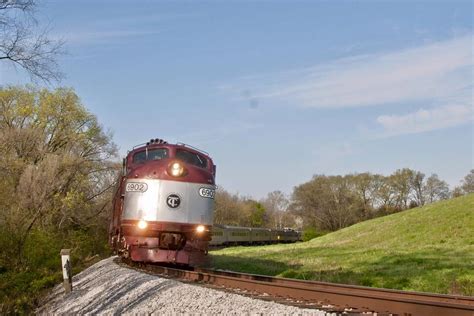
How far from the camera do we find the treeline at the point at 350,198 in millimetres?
88812

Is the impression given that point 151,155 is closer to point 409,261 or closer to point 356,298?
point 409,261

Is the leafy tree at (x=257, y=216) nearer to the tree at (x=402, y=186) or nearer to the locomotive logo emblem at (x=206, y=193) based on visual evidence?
the tree at (x=402, y=186)

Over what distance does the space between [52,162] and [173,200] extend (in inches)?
856

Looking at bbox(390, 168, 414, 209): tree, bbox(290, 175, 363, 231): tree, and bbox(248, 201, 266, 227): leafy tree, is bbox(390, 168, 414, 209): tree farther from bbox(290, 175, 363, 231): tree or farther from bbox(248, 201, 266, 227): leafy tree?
bbox(248, 201, 266, 227): leafy tree

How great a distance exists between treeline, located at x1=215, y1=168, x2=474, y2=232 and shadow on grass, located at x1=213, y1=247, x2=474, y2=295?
69275 mm

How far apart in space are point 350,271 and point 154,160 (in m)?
6.80

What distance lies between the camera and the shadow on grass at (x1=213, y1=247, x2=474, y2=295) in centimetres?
1246

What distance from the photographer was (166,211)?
610 inches

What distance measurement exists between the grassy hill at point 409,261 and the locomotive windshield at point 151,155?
533 centimetres

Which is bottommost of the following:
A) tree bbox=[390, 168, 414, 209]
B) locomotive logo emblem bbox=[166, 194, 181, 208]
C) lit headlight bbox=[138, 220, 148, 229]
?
lit headlight bbox=[138, 220, 148, 229]

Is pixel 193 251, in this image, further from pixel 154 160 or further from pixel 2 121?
pixel 2 121

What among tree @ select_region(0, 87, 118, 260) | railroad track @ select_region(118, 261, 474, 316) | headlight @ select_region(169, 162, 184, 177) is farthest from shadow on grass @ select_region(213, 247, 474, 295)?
tree @ select_region(0, 87, 118, 260)

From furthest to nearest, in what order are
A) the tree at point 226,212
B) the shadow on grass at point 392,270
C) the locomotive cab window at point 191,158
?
1. the tree at point 226,212
2. the locomotive cab window at point 191,158
3. the shadow on grass at point 392,270

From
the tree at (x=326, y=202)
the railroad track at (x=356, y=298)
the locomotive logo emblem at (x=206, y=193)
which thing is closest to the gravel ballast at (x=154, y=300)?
the railroad track at (x=356, y=298)
